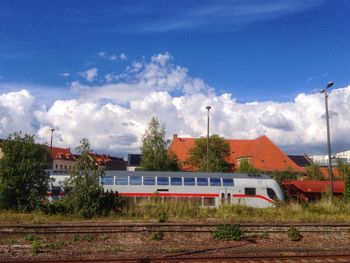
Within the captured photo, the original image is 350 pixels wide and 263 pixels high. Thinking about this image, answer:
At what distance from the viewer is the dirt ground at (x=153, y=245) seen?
12758mm

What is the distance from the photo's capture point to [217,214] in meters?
21.7

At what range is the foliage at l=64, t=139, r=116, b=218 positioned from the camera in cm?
2009

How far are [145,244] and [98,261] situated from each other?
3.48 metres

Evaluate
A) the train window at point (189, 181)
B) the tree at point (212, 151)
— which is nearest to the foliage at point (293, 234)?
the train window at point (189, 181)

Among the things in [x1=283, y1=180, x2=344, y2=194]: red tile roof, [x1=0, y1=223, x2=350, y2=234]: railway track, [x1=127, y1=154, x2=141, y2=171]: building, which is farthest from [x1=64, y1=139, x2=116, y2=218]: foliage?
[x1=127, y1=154, x2=141, y2=171]: building

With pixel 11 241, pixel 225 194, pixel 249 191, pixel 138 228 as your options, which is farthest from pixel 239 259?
pixel 249 191

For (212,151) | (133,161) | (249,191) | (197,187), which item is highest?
(212,151)

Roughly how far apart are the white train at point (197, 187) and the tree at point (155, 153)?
57.2ft

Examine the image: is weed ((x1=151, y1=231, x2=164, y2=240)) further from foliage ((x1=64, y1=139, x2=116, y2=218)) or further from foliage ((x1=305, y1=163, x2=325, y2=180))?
foliage ((x1=305, y1=163, x2=325, y2=180))

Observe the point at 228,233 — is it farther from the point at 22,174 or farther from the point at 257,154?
the point at 257,154

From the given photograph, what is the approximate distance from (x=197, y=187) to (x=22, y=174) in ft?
41.1

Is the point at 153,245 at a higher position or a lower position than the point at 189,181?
lower

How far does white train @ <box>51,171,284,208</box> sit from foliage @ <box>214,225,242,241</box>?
11.4 m

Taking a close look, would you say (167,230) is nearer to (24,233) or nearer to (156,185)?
(24,233)
